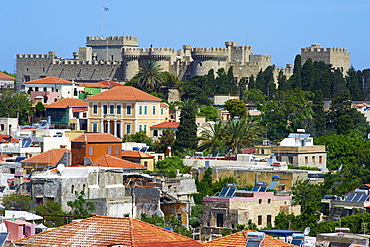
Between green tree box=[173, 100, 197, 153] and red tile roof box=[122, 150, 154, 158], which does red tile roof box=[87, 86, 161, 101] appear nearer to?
green tree box=[173, 100, 197, 153]

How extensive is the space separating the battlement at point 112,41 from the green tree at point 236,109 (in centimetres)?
2708

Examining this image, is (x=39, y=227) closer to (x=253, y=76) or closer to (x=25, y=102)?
(x=25, y=102)

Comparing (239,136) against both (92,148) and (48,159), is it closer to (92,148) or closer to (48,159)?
(92,148)

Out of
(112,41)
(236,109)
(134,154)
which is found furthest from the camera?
(112,41)

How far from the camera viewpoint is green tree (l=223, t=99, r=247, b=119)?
190ft

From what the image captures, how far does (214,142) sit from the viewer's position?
4578cm

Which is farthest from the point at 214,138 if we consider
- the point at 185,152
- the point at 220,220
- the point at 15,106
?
the point at 220,220

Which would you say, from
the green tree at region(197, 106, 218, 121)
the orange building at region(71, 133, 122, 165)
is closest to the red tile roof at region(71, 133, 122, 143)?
the orange building at region(71, 133, 122, 165)

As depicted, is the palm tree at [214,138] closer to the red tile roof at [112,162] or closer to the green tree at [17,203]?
the red tile roof at [112,162]

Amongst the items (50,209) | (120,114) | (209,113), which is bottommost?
(50,209)

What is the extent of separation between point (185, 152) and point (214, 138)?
1.87m

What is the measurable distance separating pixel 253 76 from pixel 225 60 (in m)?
3.31

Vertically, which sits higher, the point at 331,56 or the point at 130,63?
the point at 331,56

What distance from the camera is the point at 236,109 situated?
191 ft
